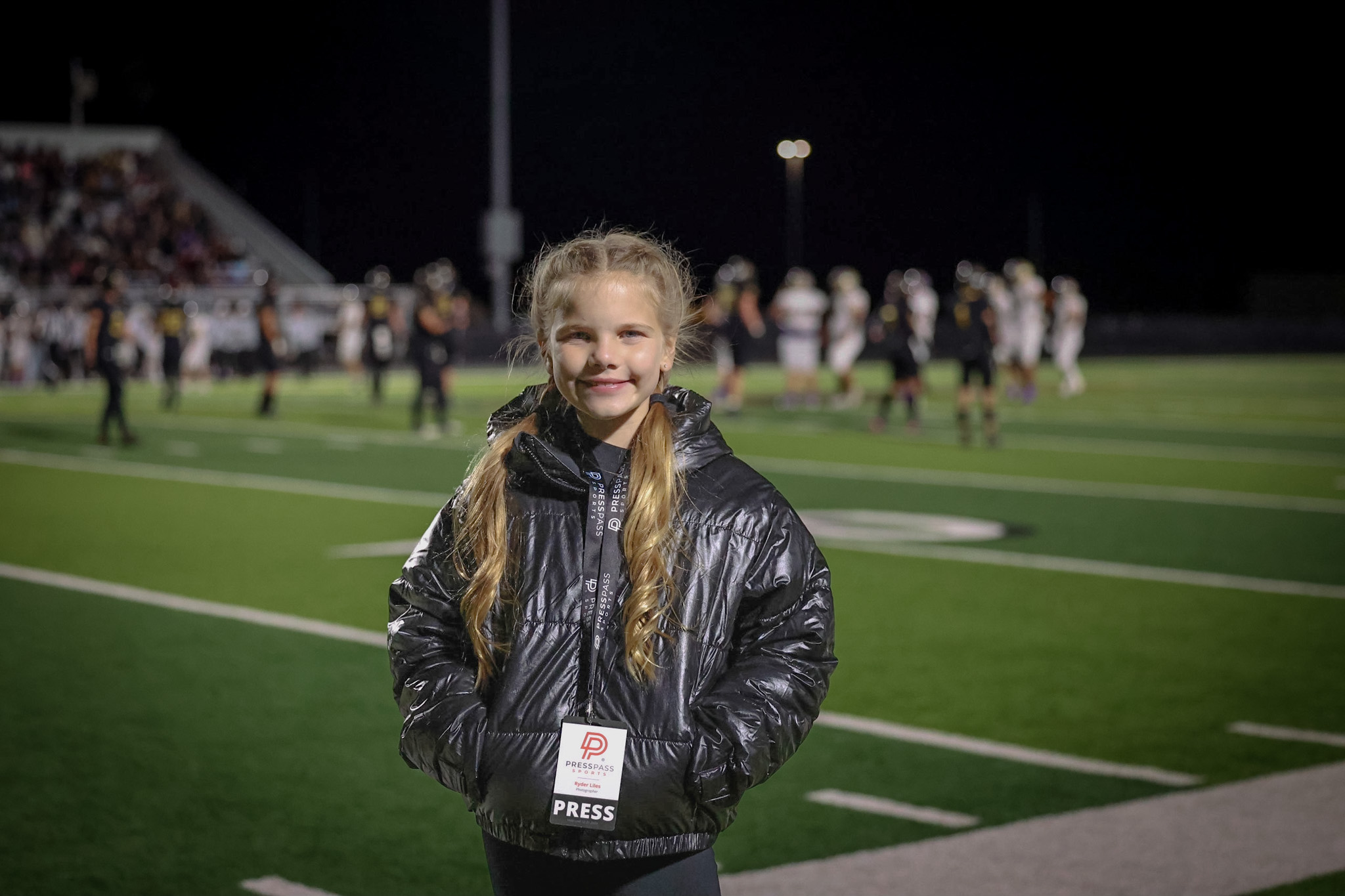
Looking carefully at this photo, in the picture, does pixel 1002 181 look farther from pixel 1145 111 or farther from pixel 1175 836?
pixel 1175 836

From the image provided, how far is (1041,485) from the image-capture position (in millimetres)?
14844

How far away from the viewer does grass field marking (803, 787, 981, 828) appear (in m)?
5.39

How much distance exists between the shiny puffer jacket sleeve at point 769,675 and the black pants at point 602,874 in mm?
123

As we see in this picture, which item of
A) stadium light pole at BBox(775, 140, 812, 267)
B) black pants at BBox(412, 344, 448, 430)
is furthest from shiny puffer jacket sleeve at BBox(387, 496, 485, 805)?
stadium light pole at BBox(775, 140, 812, 267)

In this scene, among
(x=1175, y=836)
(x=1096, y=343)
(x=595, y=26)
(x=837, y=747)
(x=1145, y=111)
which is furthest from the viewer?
(x=1145, y=111)

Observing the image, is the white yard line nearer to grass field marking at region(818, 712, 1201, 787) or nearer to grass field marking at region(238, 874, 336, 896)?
grass field marking at region(818, 712, 1201, 787)

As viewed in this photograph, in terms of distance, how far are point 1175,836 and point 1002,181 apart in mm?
57231

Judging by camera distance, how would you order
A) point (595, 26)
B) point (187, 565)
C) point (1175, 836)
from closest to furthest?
1. point (1175, 836)
2. point (187, 565)
3. point (595, 26)

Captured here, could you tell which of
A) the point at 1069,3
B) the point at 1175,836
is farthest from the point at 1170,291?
the point at 1175,836

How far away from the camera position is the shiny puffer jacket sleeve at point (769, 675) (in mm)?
2584

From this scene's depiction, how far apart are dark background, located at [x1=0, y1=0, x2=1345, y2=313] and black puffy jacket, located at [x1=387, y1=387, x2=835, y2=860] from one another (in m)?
50.9

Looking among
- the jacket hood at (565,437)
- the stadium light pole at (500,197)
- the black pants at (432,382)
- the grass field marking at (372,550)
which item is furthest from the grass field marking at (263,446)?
the jacket hood at (565,437)

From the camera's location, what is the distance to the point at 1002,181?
60688 millimetres

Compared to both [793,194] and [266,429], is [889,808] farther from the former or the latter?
[793,194]
